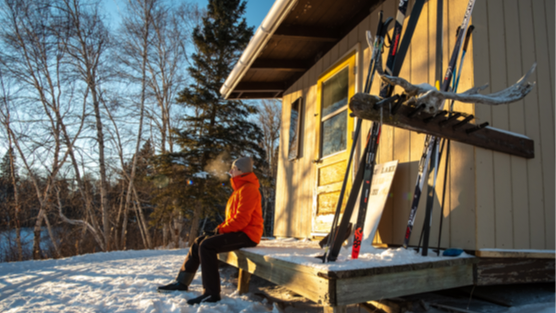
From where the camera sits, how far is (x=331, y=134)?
4.83m

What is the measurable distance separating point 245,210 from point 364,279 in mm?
1446

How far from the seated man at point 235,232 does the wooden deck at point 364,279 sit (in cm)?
56

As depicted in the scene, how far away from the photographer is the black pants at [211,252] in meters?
2.89

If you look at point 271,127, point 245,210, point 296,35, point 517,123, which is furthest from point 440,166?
point 271,127

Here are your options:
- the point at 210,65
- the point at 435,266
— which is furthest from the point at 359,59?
the point at 210,65

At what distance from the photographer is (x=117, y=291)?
10.9ft

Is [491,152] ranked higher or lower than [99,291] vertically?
higher

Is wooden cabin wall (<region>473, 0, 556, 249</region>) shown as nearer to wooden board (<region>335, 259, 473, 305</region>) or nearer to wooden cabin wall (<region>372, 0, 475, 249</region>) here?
wooden cabin wall (<region>372, 0, 475, 249</region>)

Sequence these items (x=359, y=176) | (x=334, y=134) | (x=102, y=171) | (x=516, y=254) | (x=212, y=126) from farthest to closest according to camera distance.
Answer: (x=102, y=171), (x=212, y=126), (x=334, y=134), (x=516, y=254), (x=359, y=176)

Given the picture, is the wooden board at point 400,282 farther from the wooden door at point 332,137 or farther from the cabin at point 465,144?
the wooden door at point 332,137

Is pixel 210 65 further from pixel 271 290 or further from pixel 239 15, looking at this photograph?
pixel 271 290

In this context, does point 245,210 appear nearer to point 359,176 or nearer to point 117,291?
point 359,176


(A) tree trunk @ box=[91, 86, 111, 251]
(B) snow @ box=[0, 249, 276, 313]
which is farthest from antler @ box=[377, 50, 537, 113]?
(A) tree trunk @ box=[91, 86, 111, 251]

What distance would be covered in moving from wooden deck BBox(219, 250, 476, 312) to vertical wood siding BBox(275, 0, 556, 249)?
16.7 inches
